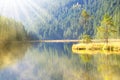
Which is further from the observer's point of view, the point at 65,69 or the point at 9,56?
the point at 9,56

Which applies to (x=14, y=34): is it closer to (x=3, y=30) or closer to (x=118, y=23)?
(x=3, y=30)

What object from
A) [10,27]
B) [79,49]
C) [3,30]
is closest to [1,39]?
[3,30]

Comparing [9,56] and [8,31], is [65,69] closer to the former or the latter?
[9,56]

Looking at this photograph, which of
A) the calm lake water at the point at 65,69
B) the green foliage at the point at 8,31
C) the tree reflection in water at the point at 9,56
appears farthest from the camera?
the green foliage at the point at 8,31

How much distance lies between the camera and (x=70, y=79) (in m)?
27.3

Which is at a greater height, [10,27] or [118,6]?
[118,6]

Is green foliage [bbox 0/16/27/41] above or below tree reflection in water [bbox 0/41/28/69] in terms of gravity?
above

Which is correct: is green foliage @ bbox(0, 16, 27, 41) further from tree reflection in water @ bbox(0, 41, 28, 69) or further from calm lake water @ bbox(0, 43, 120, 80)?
calm lake water @ bbox(0, 43, 120, 80)

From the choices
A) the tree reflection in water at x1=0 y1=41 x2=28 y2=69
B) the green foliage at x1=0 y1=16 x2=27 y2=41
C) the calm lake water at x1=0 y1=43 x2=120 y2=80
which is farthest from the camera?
the green foliage at x1=0 y1=16 x2=27 y2=41

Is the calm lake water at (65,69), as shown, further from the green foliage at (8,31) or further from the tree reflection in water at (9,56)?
the green foliage at (8,31)

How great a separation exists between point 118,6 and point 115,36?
70468 millimetres

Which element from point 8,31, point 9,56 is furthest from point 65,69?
point 8,31

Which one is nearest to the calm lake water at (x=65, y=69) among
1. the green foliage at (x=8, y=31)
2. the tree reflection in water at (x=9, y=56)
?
the tree reflection in water at (x=9, y=56)

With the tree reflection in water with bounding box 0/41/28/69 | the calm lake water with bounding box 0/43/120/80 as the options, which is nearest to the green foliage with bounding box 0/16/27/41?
the tree reflection in water with bounding box 0/41/28/69
